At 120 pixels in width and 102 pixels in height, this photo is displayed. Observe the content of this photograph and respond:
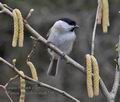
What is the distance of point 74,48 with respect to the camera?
828cm

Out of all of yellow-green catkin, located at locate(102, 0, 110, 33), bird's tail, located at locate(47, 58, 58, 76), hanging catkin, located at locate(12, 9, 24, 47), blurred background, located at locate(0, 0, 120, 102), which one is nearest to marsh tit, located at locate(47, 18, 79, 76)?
bird's tail, located at locate(47, 58, 58, 76)

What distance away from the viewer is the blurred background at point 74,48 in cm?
807

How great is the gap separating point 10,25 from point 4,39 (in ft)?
0.71

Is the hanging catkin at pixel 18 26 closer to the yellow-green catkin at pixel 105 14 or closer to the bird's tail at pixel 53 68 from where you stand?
the yellow-green catkin at pixel 105 14

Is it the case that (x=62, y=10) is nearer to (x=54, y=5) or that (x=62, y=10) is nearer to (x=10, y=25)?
(x=54, y=5)

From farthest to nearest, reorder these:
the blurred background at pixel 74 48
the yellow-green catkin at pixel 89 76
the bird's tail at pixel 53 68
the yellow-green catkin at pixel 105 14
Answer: the blurred background at pixel 74 48
the bird's tail at pixel 53 68
the yellow-green catkin at pixel 105 14
the yellow-green catkin at pixel 89 76

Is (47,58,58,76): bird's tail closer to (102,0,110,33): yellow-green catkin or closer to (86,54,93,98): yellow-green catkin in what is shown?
(102,0,110,33): yellow-green catkin

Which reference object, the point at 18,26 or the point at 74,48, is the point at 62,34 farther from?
the point at 74,48

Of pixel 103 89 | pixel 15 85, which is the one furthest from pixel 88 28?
pixel 103 89

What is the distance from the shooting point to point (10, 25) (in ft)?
28.2

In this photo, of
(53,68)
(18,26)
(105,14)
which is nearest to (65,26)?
(53,68)

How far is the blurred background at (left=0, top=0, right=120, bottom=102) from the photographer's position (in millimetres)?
8070

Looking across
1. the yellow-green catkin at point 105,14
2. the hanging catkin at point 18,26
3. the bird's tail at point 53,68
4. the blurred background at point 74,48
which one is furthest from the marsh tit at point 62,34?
the blurred background at point 74,48

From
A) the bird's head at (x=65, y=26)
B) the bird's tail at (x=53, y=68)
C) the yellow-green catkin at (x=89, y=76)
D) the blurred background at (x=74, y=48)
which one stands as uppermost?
the yellow-green catkin at (x=89, y=76)
